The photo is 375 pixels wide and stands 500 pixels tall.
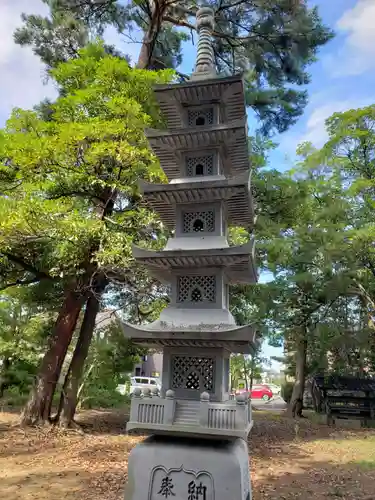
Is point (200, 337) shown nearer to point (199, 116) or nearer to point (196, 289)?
point (196, 289)

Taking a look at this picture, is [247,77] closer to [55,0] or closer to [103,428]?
[55,0]

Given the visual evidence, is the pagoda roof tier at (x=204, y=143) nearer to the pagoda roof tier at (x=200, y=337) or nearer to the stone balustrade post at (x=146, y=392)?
the pagoda roof tier at (x=200, y=337)

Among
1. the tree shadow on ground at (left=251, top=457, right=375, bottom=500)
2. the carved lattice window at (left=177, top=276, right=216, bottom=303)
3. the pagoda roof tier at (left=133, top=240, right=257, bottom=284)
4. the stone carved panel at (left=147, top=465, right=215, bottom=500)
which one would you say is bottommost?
the tree shadow on ground at (left=251, top=457, right=375, bottom=500)

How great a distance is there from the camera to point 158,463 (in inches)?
242

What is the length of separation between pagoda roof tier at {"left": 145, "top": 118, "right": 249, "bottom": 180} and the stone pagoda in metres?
0.02

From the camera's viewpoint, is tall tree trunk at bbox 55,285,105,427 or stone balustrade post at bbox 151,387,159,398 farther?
tall tree trunk at bbox 55,285,105,427

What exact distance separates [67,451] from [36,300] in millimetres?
6917

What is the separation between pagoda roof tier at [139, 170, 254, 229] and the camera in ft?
24.2

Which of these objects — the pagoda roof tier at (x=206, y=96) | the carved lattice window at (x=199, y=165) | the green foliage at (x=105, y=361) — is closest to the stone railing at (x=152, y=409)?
the carved lattice window at (x=199, y=165)

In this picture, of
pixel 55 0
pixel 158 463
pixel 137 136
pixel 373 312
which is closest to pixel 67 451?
pixel 158 463

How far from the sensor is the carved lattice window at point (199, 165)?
8234 mm

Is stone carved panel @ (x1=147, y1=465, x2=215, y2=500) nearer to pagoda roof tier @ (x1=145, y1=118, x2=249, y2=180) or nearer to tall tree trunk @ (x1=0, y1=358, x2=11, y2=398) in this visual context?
pagoda roof tier @ (x1=145, y1=118, x2=249, y2=180)

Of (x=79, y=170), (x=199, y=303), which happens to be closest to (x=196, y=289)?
(x=199, y=303)

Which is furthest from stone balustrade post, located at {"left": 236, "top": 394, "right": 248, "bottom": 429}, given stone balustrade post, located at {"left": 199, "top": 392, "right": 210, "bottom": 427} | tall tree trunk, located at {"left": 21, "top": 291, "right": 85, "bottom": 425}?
tall tree trunk, located at {"left": 21, "top": 291, "right": 85, "bottom": 425}
